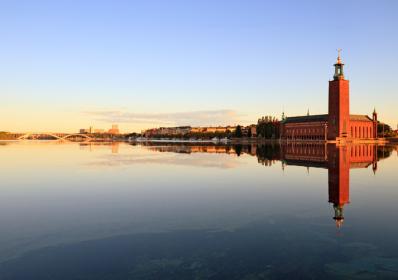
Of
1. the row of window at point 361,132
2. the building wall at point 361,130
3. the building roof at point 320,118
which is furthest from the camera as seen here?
the building roof at point 320,118

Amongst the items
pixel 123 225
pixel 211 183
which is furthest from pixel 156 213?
pixel 211 183

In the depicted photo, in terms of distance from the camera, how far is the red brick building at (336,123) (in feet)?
426

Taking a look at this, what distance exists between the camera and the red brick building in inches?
5108

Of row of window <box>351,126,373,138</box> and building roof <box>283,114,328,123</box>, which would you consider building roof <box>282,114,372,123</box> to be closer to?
building roof <box>283,114,328,123</box>

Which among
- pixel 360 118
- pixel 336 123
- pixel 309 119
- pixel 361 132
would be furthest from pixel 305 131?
pixel 336 123

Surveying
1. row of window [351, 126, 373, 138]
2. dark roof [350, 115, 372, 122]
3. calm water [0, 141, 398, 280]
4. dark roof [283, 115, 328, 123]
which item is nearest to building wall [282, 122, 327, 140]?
dark roof [283, 115, 328, 123]

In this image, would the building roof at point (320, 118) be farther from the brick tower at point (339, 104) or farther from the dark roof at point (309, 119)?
the brick tower at point (339, 104)

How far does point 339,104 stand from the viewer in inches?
5123

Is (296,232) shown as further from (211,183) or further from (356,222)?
(211,183)

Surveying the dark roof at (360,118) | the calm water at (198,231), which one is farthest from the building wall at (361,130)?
the calm water at (198,231)

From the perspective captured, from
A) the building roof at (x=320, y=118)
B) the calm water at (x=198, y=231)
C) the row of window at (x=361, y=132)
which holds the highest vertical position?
the building roof at (x=320, y=118)

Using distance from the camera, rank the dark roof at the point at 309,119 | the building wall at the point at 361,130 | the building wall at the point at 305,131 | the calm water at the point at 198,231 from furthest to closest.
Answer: the dark roof at the point at 309,119
the building wall at the point at 361,130
the building wall at the point at 305,131
the calm water at the point at 198,231

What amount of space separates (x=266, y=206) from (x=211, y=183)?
774 cm

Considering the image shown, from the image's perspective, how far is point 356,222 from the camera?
13086mm
